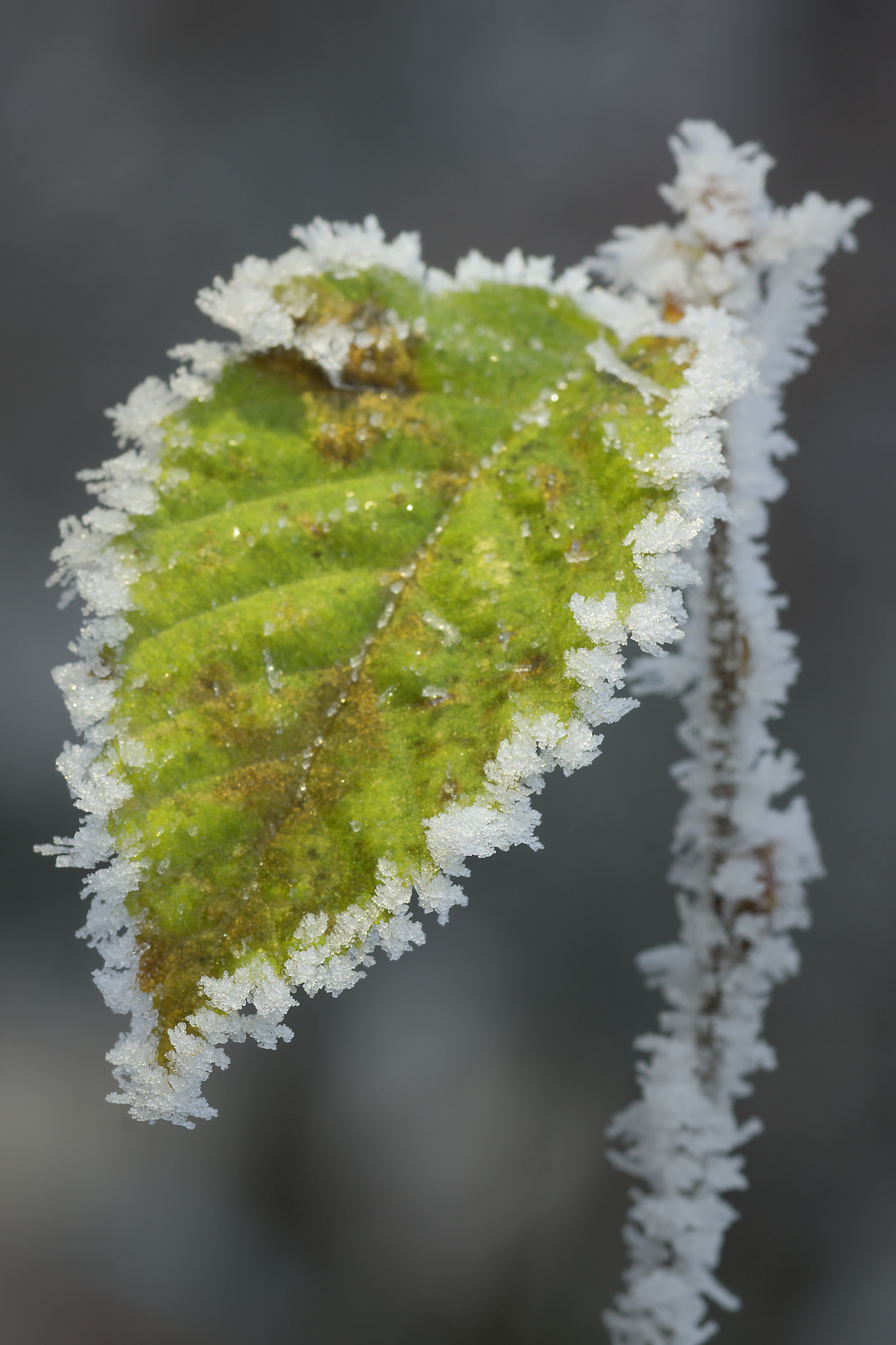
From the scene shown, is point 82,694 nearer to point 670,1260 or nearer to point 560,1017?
point 670,1260

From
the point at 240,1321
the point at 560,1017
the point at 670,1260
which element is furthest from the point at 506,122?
the point at 240,1321

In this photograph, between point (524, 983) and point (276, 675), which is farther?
point (524, 983)

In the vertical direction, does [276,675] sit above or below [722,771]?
below

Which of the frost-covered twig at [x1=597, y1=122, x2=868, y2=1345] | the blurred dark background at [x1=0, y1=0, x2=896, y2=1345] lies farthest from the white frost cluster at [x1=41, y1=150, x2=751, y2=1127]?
the blurred dark background at [x1=0, y1=0, x2=896, y2=1345]

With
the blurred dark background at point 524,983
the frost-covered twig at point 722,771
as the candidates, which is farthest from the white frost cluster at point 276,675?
the blurred dark background at point 524,983

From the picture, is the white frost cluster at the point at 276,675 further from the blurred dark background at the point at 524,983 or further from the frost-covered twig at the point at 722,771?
the blurred dark background at the point at 524,983
